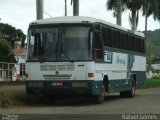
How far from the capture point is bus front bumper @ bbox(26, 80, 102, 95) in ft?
73.8

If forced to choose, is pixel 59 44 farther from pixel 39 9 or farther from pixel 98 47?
pixel 39 9

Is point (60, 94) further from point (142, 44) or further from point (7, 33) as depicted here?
point (7, 33)

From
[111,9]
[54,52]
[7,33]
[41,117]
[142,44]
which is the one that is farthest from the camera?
[7,33]

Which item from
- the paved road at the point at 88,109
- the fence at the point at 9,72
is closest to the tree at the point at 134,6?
the fence at the point at 9,72

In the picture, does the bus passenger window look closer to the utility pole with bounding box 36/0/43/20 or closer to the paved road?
the paved road

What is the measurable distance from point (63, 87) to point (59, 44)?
1660mm

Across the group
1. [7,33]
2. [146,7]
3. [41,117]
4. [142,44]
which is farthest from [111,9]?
[7,33]

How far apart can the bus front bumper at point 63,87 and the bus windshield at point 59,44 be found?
0.92m

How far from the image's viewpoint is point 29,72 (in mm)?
23016

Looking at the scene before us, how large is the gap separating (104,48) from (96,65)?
141 centimetres

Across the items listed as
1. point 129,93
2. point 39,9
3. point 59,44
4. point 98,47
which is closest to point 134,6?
point 129,93

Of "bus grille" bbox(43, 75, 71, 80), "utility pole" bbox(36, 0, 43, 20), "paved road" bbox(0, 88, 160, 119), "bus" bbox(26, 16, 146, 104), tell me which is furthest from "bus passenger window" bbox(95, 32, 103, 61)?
"utility pole" bbox(36, 0, 43, 20)

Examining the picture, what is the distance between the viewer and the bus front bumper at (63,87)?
22.5 meters

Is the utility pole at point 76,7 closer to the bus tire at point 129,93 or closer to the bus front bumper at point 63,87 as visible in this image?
the bus tire at point 129,93
